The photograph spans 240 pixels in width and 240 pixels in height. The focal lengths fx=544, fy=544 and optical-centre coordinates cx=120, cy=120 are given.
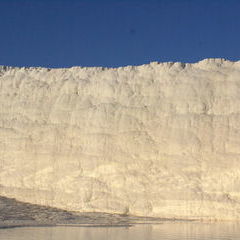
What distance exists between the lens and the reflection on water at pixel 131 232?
14320mm

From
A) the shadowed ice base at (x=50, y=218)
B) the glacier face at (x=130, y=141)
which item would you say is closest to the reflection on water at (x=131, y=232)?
the shadowed ice base at (x=50, y=218)

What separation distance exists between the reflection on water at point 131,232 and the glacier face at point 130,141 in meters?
3.22

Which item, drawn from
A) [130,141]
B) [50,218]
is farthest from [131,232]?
[130,141]

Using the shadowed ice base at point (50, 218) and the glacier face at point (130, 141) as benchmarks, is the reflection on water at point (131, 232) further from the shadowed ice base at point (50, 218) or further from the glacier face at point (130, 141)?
the glacier face at point (130, 141)

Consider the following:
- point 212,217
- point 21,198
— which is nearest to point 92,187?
point 21,198

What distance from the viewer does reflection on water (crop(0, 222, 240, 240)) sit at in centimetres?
1432

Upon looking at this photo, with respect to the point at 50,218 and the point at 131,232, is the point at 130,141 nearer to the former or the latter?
the point at 50,218

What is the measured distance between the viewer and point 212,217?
20.2 metres

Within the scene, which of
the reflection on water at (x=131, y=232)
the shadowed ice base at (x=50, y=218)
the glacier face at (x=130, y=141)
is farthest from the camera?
the glacier face at (x=130, y=141)

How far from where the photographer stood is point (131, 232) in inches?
623

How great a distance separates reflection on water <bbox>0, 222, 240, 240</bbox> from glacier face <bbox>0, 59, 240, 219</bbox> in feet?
10.6

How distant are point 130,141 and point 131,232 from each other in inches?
286

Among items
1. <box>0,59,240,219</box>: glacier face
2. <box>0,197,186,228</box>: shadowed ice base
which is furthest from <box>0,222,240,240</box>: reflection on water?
<box>0,59,240,219</box>: glacier face

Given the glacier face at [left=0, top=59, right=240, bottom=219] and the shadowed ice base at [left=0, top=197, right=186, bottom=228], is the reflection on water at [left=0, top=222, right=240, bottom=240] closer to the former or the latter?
the shadowed ice base at [left=0, top=197, right=186, bottom=228]
